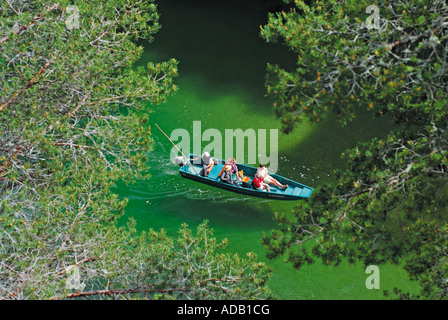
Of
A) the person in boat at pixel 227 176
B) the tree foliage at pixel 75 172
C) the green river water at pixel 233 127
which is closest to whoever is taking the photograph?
the tree foliage at pixel 75 172

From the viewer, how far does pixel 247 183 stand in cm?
1190

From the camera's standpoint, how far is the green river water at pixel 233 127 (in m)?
10.7

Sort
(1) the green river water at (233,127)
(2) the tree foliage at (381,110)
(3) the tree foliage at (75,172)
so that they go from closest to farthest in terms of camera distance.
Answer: (2) the tree foliage at (381,110) → (3) the tree foliage at (75,172) → (1) the green river water at (233,127)

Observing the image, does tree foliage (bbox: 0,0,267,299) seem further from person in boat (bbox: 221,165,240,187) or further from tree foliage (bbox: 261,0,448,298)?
person in boat (bbox: 221,165,240,187)

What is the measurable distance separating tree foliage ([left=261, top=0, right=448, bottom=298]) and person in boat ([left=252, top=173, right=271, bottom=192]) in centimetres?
327

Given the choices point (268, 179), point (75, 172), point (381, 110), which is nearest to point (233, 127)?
point (268, 179)

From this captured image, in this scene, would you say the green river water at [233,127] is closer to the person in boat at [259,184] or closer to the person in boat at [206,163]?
the person in boat at [259,184]

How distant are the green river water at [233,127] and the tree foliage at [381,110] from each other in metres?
2.59

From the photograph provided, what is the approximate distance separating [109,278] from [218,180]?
4231mm

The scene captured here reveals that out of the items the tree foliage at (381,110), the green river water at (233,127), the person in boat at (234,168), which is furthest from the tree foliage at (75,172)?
the person in boat at (234,168)

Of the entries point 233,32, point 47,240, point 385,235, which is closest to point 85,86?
point 47,240

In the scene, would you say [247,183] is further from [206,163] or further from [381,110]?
[381,110]

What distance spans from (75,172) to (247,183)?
402 centimetres
